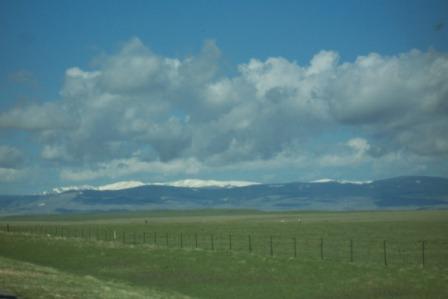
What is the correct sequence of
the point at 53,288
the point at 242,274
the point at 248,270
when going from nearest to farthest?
the point at 53,288
the point at 242,274
the point at 248,270

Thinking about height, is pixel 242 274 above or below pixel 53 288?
below

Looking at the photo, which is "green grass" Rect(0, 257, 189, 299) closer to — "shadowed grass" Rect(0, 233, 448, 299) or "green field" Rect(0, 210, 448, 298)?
"green field" Rect(0, 210, 448, 298)

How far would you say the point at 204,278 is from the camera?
1694 inches

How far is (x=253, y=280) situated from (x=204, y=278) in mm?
3437

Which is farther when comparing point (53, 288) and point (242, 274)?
point (242, 274)

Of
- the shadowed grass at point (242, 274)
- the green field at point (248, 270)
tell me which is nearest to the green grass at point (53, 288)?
the green field at point (248, 270)

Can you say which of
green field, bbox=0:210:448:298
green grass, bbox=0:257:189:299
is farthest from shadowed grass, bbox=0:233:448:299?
green grass, bbox=0:257:189:299

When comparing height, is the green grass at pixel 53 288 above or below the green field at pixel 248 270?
above

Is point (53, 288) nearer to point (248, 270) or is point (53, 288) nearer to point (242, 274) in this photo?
point (242, 274)

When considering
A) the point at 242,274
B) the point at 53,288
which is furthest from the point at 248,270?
the point at 53,288

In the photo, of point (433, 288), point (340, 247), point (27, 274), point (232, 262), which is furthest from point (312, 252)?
point (27, 274)

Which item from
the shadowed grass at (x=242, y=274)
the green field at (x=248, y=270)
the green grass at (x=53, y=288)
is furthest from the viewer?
the shadowed grass at (x=242, y=274)

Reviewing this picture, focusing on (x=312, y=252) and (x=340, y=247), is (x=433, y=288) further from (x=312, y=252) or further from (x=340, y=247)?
(x=340, y=247)

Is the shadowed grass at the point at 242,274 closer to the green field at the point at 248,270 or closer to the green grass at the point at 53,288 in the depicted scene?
the green field at the point at 248,270
